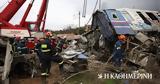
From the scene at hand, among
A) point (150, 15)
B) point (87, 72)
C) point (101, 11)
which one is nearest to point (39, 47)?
point (87, 72)

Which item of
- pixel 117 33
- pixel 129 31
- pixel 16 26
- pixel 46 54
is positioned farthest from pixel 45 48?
pixel 16 26

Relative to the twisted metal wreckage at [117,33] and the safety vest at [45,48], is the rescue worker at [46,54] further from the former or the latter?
the twisted metal wreckage at [117,33]

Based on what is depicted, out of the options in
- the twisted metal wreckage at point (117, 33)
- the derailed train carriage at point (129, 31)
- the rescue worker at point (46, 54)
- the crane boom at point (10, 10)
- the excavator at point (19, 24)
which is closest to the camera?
the rescue worker at point (46, 54)

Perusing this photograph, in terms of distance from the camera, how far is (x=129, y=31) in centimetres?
1455

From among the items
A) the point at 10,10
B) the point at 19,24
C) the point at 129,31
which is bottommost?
the point at 19,24

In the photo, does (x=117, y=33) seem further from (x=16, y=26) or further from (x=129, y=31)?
(x=16, y=26)

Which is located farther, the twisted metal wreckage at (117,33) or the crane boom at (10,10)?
the crane boom at (10,10)

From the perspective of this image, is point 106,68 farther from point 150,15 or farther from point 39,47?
point 150,15

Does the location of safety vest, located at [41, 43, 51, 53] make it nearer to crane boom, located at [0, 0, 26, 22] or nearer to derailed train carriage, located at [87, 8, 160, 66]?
derailed train carriage, located at [87, 8, 160, 66]

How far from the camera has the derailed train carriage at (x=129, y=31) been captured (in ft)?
42.8

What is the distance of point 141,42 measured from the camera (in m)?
13.9

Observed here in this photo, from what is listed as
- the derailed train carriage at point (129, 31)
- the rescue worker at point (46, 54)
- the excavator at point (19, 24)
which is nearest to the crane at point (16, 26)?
the excavator at point (19, 24)

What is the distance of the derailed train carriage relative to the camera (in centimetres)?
1305

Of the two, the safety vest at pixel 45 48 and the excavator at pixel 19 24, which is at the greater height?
the safety vest at pixel 45 48
